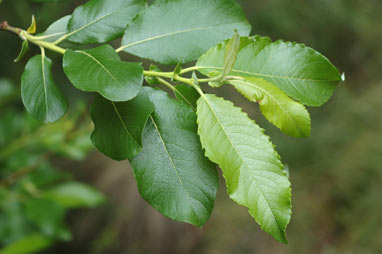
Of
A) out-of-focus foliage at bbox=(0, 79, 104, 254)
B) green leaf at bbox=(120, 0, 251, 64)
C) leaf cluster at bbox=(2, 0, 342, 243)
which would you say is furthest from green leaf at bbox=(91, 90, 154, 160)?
out-of-focus foliage at bbox=(0, 79, 104, 254)

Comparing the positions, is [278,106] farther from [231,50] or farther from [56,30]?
[56,30]

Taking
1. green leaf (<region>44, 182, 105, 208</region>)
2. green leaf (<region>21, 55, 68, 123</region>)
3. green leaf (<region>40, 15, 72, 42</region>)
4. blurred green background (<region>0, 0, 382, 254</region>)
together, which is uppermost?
green leaf (<region>40, 15, 72, 42</region>)

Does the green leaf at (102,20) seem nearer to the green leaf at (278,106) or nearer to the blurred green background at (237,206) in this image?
the green leaf at (278,106)

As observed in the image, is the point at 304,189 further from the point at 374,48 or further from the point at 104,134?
the point at 104,134

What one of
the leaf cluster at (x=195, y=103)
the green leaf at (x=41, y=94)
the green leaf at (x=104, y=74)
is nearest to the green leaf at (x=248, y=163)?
the leaf cluster at (x=195, y=103)

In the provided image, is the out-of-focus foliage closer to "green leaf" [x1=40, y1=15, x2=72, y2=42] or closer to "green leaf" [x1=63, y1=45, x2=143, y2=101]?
"green leaf" [x1=40, y1=15, x2=72, y2=42]

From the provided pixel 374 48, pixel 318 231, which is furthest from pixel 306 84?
pixel 374 48
